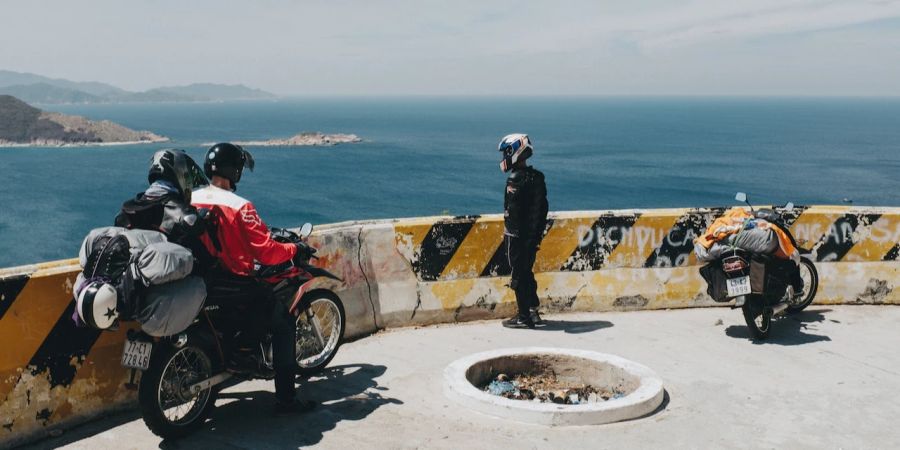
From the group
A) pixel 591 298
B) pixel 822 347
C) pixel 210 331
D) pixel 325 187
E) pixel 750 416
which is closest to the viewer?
pixel 210 331

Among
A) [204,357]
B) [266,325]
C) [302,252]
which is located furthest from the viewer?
[302,252]

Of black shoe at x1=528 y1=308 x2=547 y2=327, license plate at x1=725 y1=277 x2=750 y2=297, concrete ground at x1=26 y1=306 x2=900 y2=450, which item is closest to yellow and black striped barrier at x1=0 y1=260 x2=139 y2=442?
concrete ground at x1=26 y1=306 x2=900 y2=450

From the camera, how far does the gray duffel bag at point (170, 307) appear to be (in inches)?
172

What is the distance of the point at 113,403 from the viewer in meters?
5.26

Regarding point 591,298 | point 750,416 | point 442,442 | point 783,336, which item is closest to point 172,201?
point 442,442

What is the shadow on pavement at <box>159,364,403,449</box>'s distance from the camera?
15.6 ft

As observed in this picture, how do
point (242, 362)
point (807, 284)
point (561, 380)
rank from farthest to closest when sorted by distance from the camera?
1. point (807, 284)
2. point (561, 380)
3. point (242, 362)

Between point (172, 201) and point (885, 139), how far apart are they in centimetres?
19999

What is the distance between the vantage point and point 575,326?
25.2 ft

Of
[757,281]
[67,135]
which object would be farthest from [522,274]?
[67,135]

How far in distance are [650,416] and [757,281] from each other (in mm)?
2606

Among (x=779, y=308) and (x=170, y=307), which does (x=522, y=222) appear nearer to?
(x=779, y=308)

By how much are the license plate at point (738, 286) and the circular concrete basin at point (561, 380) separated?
169 cm

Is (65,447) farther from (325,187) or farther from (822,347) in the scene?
(325,187)
